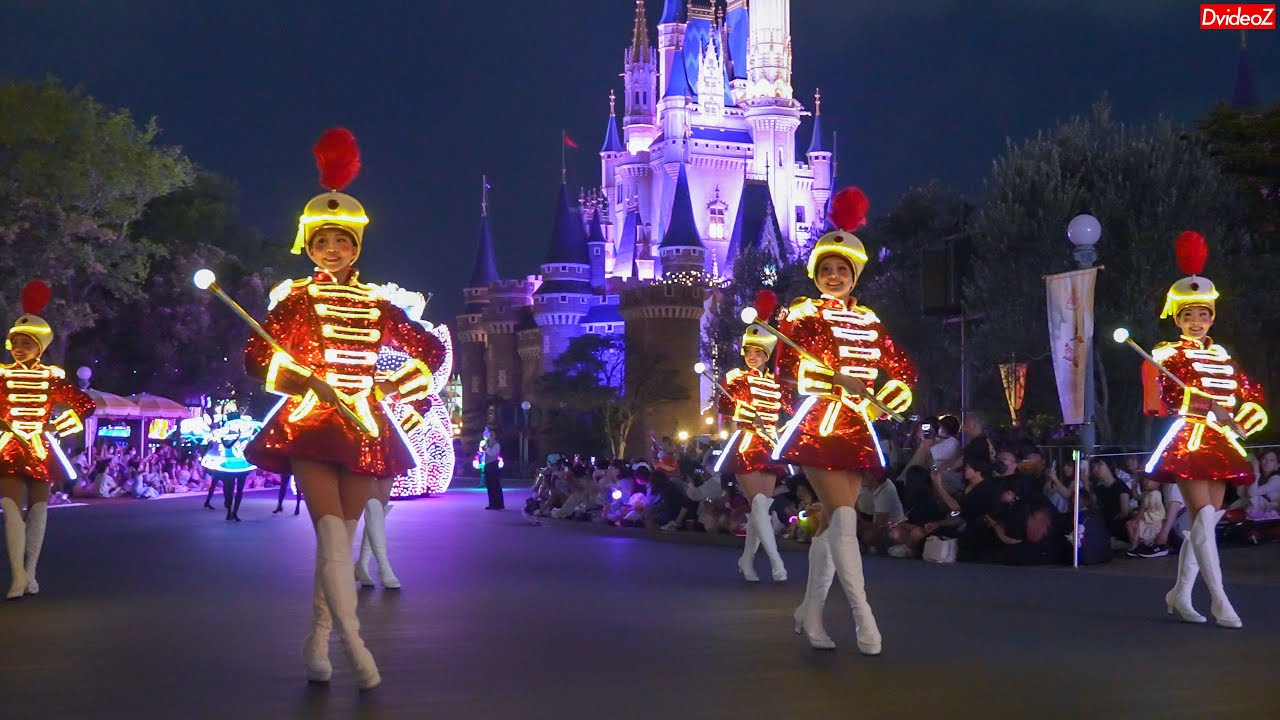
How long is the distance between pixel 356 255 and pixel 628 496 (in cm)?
1543

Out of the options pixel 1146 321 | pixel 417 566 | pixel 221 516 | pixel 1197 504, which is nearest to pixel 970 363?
pixel 1146 321

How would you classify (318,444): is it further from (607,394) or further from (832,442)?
(607,394)

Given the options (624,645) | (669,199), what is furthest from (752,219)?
(624,645)

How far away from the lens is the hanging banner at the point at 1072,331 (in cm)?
1606

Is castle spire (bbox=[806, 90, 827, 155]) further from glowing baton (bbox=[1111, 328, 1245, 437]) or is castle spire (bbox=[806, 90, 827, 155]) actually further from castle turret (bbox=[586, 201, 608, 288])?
glowing baton (bbox=[1111, 328, 1245, 437])

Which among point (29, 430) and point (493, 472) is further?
point (493, 472)

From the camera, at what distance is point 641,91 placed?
134 meters

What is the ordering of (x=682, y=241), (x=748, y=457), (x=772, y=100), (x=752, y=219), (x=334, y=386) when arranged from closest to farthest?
(x=334, y=386) < (x=748, y=457) < (x=682, y=241) < (x=752, y=219) < (x=772, y=100)

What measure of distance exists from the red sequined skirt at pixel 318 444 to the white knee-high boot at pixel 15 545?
4.46 metres

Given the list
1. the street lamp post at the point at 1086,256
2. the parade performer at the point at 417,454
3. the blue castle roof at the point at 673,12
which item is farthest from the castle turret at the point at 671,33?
the street lamp post at the point at 1086,256

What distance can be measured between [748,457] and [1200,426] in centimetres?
387

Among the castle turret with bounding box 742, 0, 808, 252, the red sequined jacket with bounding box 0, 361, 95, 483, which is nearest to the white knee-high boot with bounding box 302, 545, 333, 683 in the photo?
the red sequined jacket with bounding box 0, 361, 95, 483

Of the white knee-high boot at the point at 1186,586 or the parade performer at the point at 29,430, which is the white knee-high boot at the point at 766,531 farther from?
the parade performer at the point at 29,430

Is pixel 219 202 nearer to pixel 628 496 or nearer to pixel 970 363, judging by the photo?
pixel 970 363
